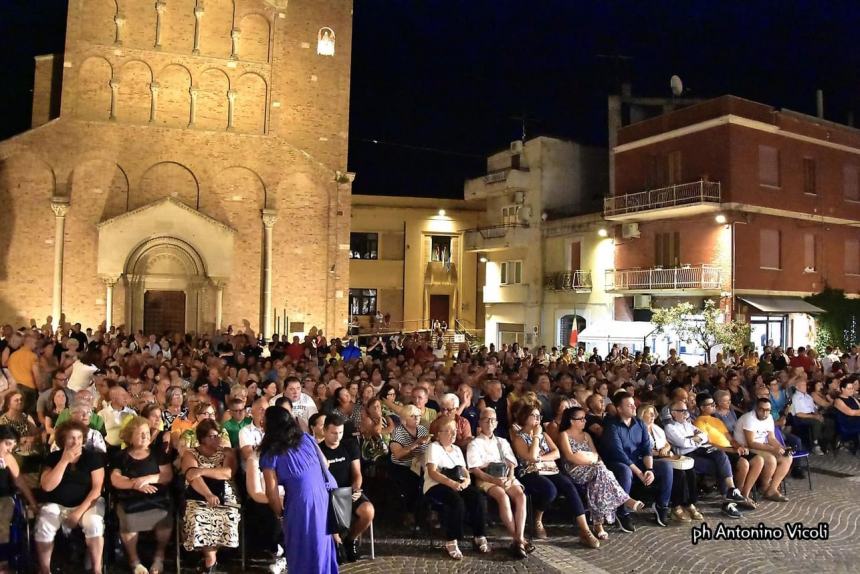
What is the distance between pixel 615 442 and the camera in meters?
7.52

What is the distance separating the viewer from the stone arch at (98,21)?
21.9 metres

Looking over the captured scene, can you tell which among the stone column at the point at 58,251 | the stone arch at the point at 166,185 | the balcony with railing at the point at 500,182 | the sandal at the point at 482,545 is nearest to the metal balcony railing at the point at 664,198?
the balcony with railing at the point at 500,182

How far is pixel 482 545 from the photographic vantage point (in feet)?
21.7

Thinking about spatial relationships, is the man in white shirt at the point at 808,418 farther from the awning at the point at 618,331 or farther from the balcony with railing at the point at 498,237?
the balcony with railing at the point at 498,237

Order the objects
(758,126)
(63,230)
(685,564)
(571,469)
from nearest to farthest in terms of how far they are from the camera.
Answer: (685,564) < (571,469) < (63,230) < (758,126)

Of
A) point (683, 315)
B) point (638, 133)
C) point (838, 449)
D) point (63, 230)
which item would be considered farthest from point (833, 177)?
point (63, 230)

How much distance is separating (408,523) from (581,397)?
2933mm

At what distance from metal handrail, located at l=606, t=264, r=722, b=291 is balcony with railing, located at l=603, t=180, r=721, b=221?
1892 millimetres

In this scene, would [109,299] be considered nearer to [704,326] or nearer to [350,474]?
[350,474]

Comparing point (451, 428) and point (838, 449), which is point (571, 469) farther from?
point (838, 449)

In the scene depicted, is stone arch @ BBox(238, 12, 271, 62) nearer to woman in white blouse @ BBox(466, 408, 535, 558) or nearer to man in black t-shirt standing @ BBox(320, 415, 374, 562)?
woman in white blouse @ BBox(466, 408, 535, 558)

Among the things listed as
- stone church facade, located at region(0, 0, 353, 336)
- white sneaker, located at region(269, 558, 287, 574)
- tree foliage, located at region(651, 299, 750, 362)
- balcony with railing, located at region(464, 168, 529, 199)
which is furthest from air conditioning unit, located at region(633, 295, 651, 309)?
white sneaker, located at region(269, 558, 287, 574)

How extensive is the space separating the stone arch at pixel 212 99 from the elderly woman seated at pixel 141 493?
18.4 metres

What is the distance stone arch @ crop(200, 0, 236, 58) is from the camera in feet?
75.8
